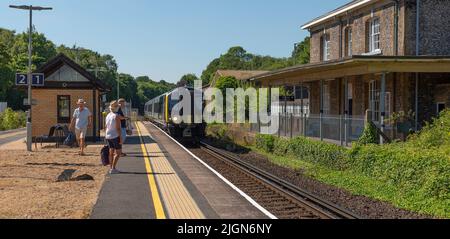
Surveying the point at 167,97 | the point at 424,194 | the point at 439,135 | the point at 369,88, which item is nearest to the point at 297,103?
the point at 167,97

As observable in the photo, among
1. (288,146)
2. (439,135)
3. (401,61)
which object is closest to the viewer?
(439,135)

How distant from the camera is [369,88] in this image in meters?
25.2

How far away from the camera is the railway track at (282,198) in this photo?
10.6 m

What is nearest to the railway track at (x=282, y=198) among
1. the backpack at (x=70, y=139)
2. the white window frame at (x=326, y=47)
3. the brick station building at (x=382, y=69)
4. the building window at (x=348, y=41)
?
the brick station building at (x=382, y=69)

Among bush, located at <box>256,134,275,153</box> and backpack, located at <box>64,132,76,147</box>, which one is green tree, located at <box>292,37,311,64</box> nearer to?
bush, located at <box>256,134,275,153</box>

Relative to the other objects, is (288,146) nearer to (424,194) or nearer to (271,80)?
(271,80)

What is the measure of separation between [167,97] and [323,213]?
2247cm

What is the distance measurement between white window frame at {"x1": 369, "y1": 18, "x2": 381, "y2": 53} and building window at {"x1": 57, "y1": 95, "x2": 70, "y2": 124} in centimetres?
1419

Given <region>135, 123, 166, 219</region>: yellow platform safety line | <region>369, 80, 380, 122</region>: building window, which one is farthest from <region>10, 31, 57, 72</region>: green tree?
<region>135, 123, 166, 219</region>: yellow platform safety line

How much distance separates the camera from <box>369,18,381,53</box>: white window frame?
26000 millimetres

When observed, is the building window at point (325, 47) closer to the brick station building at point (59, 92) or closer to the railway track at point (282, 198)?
the brick station building at point (59, 92)

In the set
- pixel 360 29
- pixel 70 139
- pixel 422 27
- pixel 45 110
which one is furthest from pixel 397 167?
pixel 45 110

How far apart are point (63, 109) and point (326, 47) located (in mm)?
15287

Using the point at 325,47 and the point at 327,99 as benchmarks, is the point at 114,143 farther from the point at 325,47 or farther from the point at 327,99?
the point at 325,47
